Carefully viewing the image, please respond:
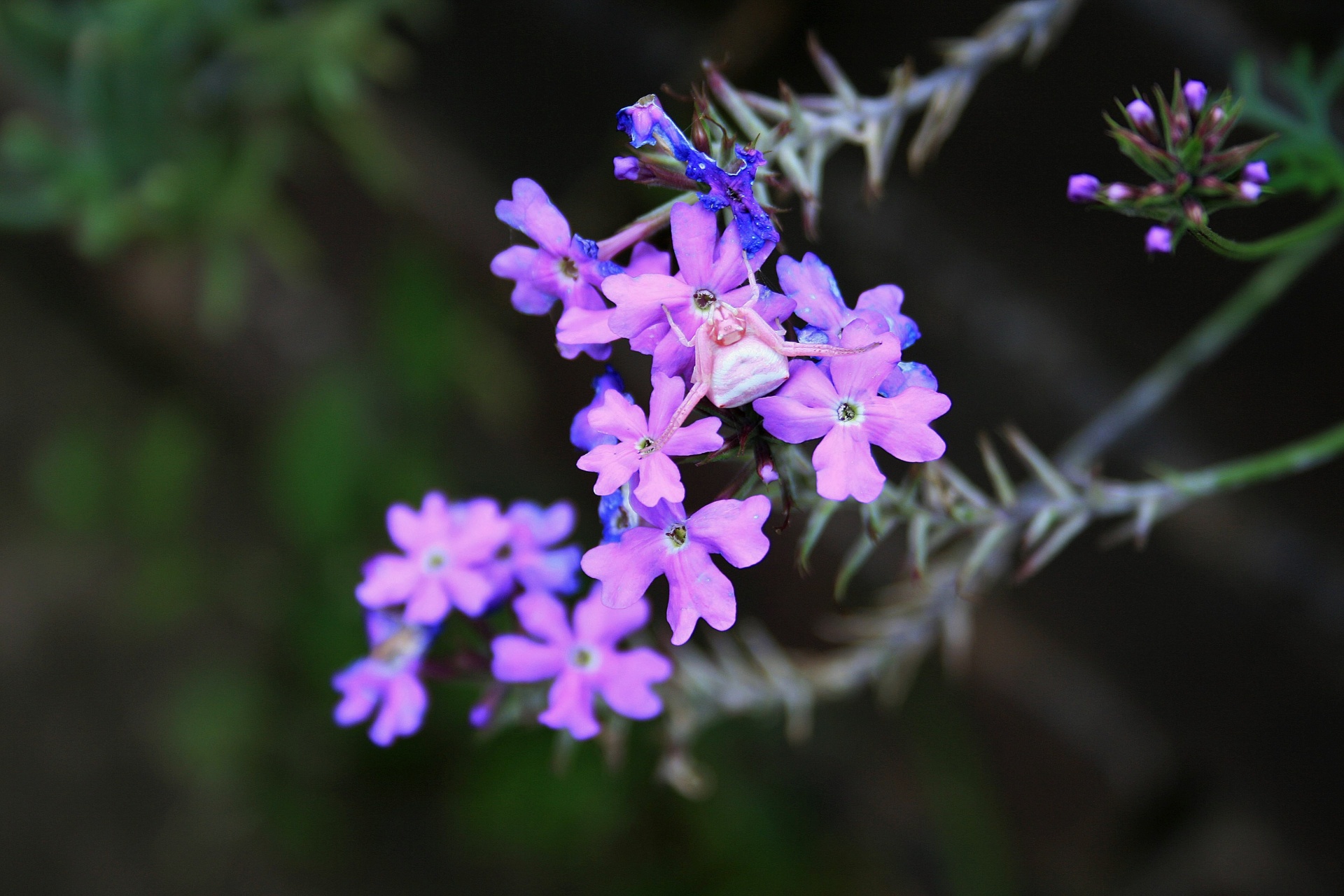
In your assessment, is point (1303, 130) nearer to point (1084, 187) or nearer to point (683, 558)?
point (1084, 187)

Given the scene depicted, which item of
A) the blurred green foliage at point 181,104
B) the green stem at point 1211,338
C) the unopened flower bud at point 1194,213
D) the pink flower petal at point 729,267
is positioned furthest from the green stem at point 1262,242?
the blurred green foliage at point 181,104

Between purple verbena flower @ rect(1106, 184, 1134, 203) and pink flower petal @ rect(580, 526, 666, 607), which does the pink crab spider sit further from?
purple verbena flower @ rect(1106, 184, 1134, 203)

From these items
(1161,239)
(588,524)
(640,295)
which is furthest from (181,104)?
(1161,239)

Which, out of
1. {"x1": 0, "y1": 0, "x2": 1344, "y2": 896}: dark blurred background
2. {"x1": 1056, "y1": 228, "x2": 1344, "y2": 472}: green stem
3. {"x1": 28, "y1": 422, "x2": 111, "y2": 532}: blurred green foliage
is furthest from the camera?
{"x1": 28, "y1": 422, "x2": 111, "y2": 532}: blurred green foliage

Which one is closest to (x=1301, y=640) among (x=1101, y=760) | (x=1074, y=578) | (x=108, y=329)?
(x=1074, y=578)

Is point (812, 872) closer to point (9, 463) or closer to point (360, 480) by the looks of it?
point (360, 480)

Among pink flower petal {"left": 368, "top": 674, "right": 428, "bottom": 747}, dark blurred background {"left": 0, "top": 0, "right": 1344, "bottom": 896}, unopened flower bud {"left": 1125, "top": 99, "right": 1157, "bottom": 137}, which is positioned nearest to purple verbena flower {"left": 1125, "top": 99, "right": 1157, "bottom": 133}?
unopened flower bud {"left": 1125, "top": 99, "right": 1157, "bottom": 137}

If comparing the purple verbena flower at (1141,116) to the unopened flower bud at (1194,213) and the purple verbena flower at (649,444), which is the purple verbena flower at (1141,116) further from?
the purple verbena flower at (649,444)
